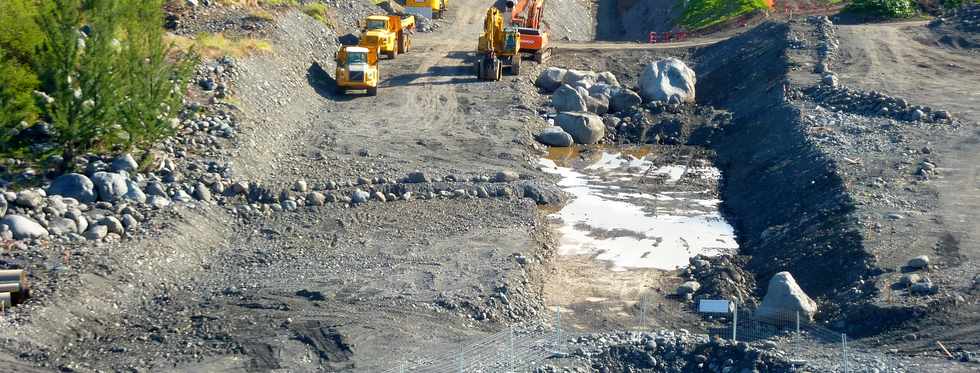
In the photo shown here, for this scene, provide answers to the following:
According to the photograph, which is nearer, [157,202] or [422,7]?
[157,202]

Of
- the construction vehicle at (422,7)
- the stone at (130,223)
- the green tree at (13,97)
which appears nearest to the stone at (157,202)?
the stone at (130,223)

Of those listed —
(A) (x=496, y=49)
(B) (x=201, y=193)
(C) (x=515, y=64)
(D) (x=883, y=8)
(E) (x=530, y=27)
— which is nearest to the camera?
(B) (x=201, y=193)

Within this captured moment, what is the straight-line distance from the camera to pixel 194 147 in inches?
1309

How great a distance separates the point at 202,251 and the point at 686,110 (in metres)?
21.3

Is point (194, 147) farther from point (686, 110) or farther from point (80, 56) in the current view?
point (686, 110)

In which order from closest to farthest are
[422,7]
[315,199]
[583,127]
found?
[315,199], [583,127], [422,7]

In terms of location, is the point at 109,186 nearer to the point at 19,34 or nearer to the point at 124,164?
the point at 124,164

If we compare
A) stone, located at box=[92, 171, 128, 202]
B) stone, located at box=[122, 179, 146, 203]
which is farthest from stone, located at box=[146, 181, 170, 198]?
stone, located at box=[92, 171, 128, 202]

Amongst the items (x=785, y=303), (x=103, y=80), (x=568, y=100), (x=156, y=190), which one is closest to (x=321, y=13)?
(x=568, y=100)

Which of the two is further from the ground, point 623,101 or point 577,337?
point 577,337

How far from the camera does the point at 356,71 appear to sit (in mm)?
42219

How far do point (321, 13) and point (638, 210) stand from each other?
2146cm

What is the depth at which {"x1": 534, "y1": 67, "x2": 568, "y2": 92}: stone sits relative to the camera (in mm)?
46281

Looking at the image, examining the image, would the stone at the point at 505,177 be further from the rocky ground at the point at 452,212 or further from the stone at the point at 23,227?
the stone at the point at 23,227
